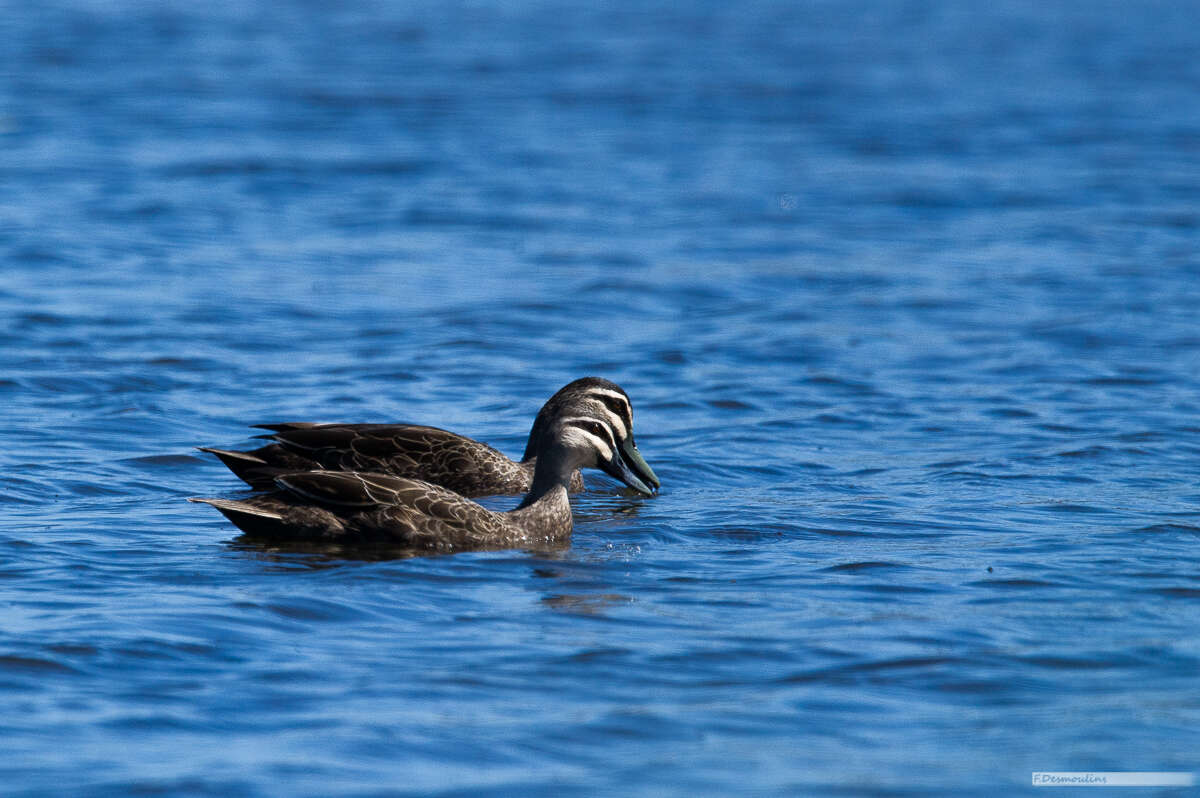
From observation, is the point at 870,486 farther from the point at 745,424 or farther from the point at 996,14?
the point at 996,14

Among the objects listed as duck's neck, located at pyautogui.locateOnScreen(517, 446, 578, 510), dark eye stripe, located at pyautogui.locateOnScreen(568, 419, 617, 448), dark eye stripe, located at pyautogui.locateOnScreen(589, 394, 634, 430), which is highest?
dark eye stripe, located at pyautogui.locateOnScreen(589, 394, 634, 430)

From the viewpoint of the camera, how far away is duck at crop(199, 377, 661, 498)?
1218 cm

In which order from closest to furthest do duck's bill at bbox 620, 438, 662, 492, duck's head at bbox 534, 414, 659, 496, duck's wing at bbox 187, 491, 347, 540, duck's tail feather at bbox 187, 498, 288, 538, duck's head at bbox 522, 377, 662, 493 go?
duck's tail feather at bbox 187, 498, 288, 538 < duck's wing at bbox 187, 491, 347, 540 < duck's head at bbox 534, 414, 659, 496 < duck's head at bbox 522, 377, 662, 493 < duck's bill at bbox 620, 438, 662, 492

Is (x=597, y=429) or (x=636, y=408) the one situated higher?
(x=597, y=429)

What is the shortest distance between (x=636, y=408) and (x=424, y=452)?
3476 millimetres

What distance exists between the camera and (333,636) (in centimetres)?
902

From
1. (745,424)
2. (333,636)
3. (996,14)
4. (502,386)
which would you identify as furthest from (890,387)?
(996,14)

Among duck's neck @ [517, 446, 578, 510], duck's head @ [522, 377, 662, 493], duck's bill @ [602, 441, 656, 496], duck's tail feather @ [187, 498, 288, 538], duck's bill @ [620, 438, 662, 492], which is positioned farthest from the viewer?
duck's bill @ [620, 438, 662, 492]

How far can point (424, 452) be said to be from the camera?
41.7 ft

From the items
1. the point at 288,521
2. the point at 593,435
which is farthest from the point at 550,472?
the point at 288,521

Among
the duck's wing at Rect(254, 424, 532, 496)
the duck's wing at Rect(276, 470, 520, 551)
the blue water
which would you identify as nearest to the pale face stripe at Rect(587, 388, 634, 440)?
the blue water

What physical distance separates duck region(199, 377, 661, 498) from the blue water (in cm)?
31

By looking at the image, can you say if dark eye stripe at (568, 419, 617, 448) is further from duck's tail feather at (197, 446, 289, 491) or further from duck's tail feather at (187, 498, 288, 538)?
duck's tail feather at (187, 498, 288, 538)

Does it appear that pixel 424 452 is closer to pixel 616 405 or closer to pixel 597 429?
pixel 597 429
